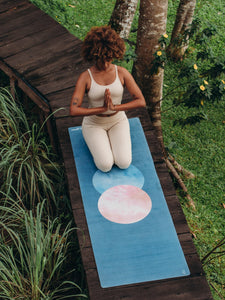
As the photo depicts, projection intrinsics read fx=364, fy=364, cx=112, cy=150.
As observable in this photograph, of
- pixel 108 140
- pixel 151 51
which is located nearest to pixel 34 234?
pixel 108 140

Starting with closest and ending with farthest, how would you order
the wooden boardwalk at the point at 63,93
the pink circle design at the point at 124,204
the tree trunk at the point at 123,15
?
1. the wooden boardwalk at the point at 63,93
2. the pink circle design at the point at 124,204
3. the tree trunk at the point at 123,15

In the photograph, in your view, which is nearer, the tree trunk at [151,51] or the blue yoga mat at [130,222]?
the blue yoga mat at [130,222]

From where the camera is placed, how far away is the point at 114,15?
6582 millimetres

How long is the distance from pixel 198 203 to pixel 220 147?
52.1 inches

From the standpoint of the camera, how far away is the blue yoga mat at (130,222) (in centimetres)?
315

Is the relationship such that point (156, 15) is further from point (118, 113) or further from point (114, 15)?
point (114, 15)

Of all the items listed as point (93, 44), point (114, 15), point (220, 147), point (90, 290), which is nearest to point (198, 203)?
point (220, 147)

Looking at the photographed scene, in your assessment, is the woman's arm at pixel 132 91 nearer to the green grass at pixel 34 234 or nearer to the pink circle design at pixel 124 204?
the pink circle design at pixel 124 204

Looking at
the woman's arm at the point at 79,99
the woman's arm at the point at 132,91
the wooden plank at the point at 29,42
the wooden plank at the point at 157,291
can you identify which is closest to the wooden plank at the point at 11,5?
the wooden plank at the point at 29,42

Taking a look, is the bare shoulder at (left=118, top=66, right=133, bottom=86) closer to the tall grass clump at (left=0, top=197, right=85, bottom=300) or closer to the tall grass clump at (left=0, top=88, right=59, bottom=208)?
the tall grass clump at (left=0, top=88, right=59, bottom=208)

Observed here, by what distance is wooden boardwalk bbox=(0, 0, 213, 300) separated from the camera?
10.1 feet

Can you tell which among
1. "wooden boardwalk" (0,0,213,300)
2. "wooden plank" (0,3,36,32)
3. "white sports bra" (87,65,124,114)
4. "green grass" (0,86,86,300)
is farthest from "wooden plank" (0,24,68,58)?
"white sports bra" (87,65,124,114)

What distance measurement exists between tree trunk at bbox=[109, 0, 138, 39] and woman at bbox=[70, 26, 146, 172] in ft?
10.6

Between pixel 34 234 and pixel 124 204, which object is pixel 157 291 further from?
pixel 34 234
